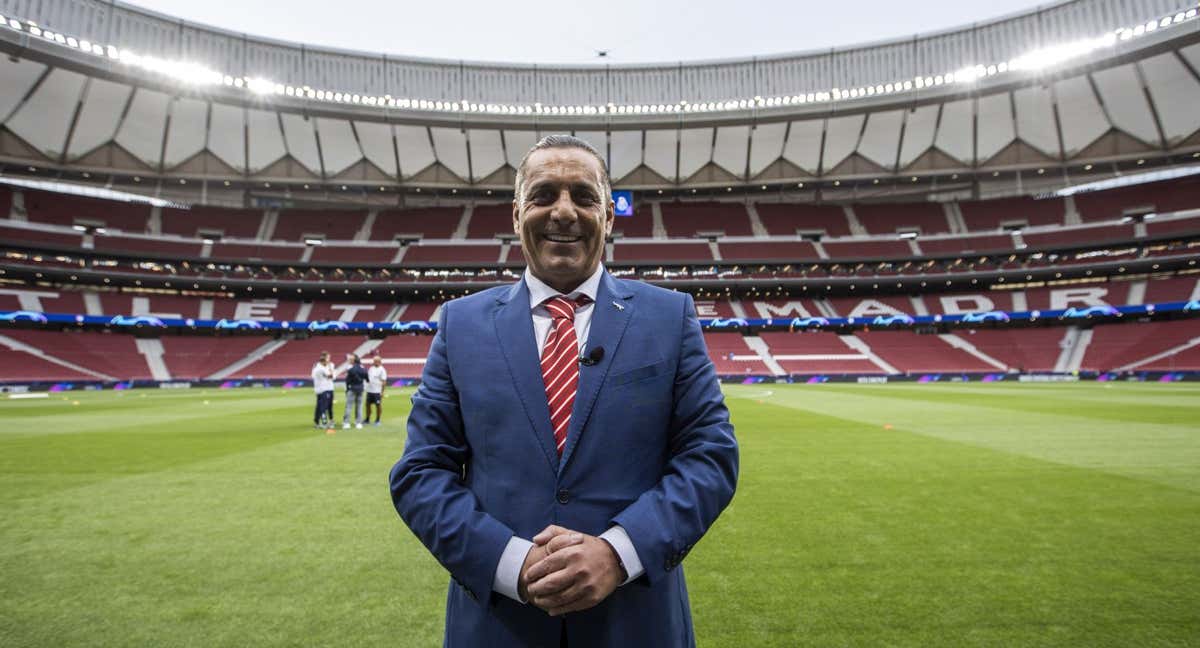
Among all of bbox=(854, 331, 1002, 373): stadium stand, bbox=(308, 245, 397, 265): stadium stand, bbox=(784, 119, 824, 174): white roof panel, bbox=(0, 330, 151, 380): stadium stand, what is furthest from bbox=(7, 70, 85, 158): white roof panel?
bbox=(854, 331, 1002, 373): stadium stand

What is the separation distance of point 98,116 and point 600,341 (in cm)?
5229

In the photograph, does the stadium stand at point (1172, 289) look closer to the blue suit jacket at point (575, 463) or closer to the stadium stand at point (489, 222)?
the stadium stand at point (489, 222)

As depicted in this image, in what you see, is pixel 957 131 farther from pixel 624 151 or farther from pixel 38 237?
Result: pixel 38 237

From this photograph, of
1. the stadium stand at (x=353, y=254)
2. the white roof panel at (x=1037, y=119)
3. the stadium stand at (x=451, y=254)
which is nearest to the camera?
the white roof panel at (x=1037, y=119)

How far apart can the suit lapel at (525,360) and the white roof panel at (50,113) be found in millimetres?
48810

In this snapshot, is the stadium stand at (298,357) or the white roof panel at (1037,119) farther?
the white roof panel at (1037,119)

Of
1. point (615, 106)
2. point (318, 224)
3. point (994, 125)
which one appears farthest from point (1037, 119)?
point (318, 224)

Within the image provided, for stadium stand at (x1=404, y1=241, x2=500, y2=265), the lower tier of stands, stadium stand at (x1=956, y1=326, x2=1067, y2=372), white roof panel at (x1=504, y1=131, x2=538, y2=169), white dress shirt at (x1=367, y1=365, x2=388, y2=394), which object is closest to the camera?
white dress shirt at (x1=367, y1=365, x2=388, y2=394)

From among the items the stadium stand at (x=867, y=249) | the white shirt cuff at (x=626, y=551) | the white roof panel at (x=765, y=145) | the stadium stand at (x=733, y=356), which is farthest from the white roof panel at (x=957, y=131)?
the white shirt cuff at (x=626, y=551)

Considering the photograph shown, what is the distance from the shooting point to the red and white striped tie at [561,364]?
175 centimetres

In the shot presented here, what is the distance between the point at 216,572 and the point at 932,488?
7.78 meters

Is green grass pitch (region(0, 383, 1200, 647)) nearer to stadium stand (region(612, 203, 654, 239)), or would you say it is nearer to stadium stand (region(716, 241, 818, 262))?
stadium stand (region(716, 241, 818, 262))

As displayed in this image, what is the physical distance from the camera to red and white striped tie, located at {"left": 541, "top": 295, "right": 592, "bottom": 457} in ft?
5.75

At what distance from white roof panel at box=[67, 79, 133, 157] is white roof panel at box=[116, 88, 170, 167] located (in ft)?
1.75
